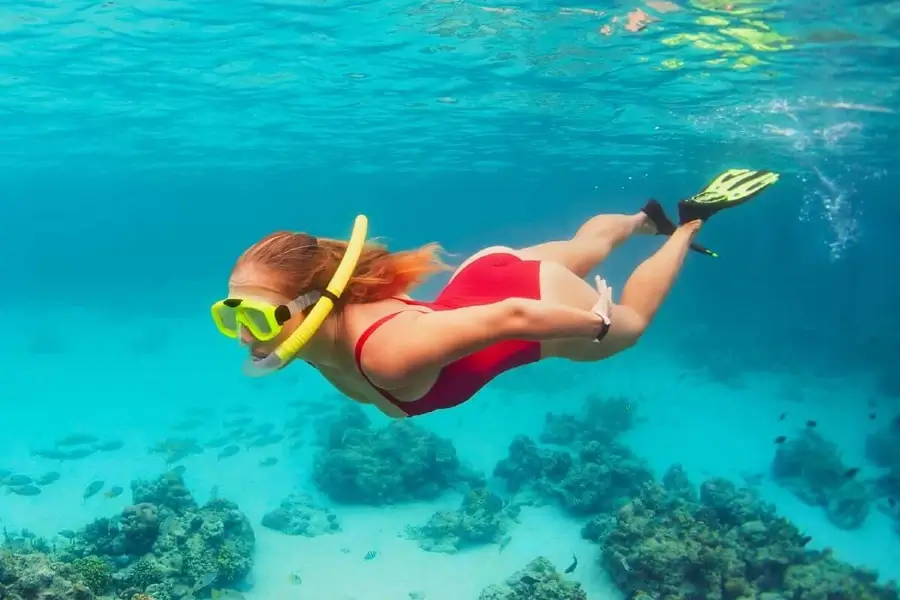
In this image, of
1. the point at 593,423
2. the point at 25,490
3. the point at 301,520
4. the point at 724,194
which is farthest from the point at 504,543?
the point at 25,490

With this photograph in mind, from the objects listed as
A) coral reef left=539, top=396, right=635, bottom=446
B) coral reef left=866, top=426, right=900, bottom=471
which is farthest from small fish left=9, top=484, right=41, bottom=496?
coral reef left=866, top=426, right=900, bottom=471

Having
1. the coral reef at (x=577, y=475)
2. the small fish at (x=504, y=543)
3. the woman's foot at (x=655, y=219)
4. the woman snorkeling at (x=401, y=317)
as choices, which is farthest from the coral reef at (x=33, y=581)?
the coral reef at (x=577, y=475)

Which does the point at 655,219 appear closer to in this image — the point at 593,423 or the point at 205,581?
the point at 205,581

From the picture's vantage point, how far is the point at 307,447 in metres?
18.8

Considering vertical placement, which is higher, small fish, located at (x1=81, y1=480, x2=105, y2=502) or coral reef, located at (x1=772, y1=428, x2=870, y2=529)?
small fish, located at (x1=81, y1=480, x2=105, y2=502)

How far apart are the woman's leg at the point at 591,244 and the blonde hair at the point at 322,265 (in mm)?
1277

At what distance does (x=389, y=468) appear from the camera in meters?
14.7

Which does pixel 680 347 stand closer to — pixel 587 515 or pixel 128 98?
pixel 587 515

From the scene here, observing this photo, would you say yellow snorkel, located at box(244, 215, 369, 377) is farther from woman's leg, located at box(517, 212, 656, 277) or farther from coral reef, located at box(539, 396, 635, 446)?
coral reef, located at box(539, 396, 635, 446)

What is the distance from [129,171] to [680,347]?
41.7m

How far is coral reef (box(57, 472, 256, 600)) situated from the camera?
9.16 m

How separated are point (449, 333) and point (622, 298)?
2.05 metres

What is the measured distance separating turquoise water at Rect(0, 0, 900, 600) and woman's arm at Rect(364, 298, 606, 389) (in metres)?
1.70

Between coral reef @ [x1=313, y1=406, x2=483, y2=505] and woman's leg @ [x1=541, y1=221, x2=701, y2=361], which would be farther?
coral reef @ [x1=313, y1=406, x2=483, y2=505]
